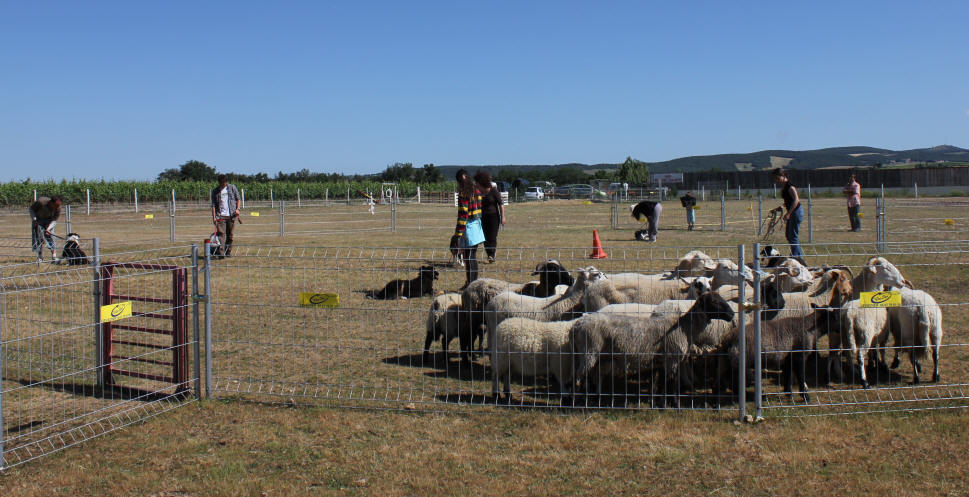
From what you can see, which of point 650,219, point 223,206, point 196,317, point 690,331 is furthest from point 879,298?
point 650,219

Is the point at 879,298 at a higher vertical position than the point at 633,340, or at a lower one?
higher

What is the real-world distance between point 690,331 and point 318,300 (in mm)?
3393

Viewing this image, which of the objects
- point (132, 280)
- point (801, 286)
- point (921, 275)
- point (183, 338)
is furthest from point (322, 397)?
point (921, 275)

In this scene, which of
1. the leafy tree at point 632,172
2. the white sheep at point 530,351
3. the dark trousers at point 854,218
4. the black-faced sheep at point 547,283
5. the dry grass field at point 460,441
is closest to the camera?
the dry grass field at point 460,441

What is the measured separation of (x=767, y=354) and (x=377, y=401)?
364cm

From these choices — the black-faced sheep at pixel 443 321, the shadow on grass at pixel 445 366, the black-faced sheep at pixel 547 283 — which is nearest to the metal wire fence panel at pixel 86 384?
the shadow on grass at pixel 445 366

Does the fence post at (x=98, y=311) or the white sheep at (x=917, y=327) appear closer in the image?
the fence post at (x=98, y=311)

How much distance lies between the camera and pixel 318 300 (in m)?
6.60

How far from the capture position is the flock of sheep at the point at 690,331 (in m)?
6.46

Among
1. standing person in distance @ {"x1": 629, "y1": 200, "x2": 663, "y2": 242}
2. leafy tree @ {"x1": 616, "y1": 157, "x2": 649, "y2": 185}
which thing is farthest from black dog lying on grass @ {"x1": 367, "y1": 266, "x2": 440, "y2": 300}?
leafy tree @ {"x1": 616, "y1": 157, "x2": 649, "y2": 185}

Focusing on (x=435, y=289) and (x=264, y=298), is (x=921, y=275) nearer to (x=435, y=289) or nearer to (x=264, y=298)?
(x=435, y=289)

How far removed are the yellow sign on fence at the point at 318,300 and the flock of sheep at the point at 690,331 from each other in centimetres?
153

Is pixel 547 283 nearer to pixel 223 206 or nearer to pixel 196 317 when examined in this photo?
pixel 196 317

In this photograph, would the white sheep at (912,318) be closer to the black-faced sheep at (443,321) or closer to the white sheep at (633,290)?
the white sheep at (633,290)
